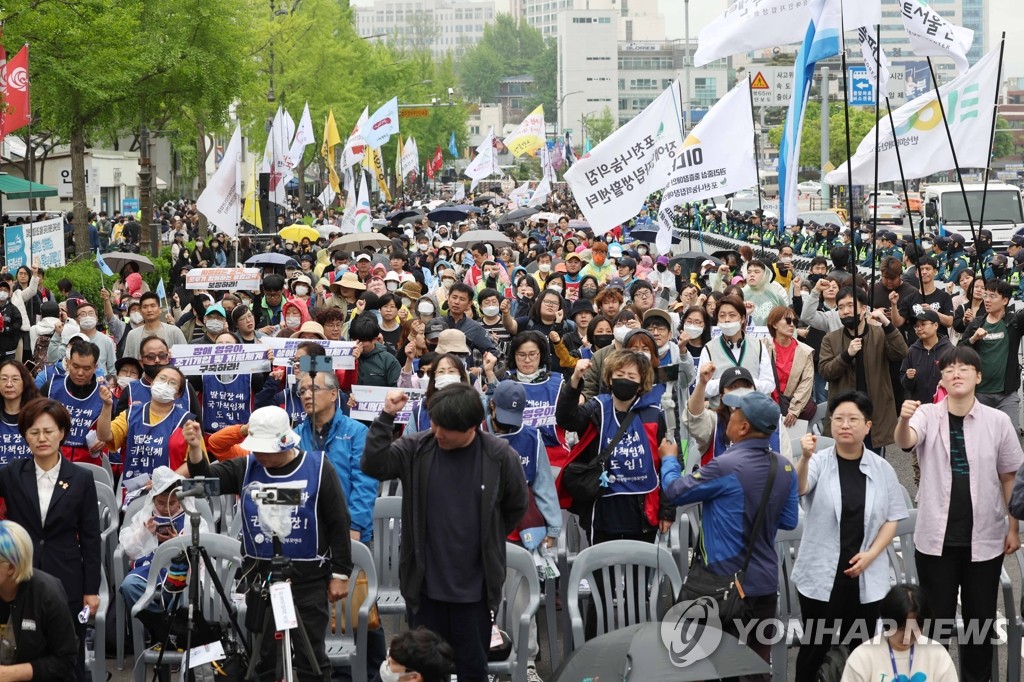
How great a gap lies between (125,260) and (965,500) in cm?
1599

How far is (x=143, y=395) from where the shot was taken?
26.9ft

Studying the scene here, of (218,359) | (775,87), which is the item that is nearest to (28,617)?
(218,359)

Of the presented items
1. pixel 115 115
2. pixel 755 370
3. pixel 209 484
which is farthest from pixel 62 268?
pixel 209 484

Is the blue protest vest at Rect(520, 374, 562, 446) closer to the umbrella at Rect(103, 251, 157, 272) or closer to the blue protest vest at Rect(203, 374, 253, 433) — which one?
the blue protest vest at Rect(203, 374, 253, 433)

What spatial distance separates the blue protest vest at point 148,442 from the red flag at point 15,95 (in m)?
10.9

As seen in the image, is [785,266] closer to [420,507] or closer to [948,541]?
[948,541]

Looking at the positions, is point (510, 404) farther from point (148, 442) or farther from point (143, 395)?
point (143, 395)

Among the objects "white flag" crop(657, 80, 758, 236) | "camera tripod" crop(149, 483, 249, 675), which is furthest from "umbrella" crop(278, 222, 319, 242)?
"camera tripod" crop(149, 483, 249, 675)

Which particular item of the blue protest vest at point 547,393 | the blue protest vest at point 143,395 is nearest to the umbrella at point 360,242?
the blue protest vest at point 143,395

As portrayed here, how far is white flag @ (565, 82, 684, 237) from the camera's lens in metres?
13.8

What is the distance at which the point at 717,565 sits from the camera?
5922mm

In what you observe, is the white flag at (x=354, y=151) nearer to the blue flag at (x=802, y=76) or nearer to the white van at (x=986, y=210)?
the white van at (x=986, y=210)

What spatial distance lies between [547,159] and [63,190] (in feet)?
43.9

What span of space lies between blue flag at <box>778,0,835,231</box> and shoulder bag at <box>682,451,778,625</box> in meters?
5.77
